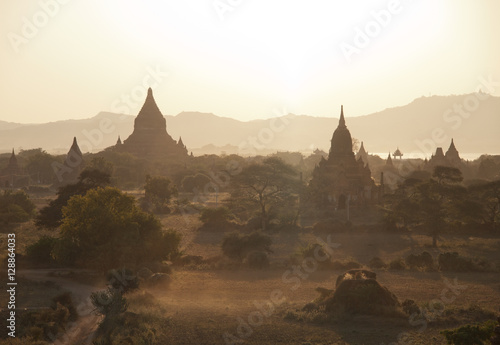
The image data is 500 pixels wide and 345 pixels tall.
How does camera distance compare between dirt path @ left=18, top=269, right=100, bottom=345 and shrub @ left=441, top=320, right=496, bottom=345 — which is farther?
dirt path @ left=18, top=269, right=100, bottom=345

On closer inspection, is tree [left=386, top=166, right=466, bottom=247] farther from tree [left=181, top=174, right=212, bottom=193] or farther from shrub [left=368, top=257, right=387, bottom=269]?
tree [left=181, top=174, right=212, bottom=193]

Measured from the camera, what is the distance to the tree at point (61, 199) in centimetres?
3023

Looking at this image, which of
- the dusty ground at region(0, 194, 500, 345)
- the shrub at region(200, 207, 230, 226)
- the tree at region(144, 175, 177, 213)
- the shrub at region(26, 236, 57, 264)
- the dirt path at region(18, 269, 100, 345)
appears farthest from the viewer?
the tree at region(144, 175, 177, 213)

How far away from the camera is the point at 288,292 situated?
2081 cm

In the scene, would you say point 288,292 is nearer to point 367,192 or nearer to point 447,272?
point 447,272

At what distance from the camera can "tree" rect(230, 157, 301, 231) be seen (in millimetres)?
39062

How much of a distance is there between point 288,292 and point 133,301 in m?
6.10

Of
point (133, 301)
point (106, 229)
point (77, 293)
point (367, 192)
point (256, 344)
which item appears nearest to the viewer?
Answer: point (256, 344)

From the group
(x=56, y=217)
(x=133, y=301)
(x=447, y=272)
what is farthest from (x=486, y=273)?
(x=56, y=217)

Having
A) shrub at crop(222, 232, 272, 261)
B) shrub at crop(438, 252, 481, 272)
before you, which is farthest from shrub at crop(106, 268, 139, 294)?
shrub at crop(438, 252, 481, 272)

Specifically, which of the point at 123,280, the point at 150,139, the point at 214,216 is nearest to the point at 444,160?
the point at 150,139

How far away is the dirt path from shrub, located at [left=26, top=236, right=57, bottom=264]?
1.40 m

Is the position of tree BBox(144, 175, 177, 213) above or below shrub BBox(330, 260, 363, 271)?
above

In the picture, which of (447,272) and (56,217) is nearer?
(447,272)
